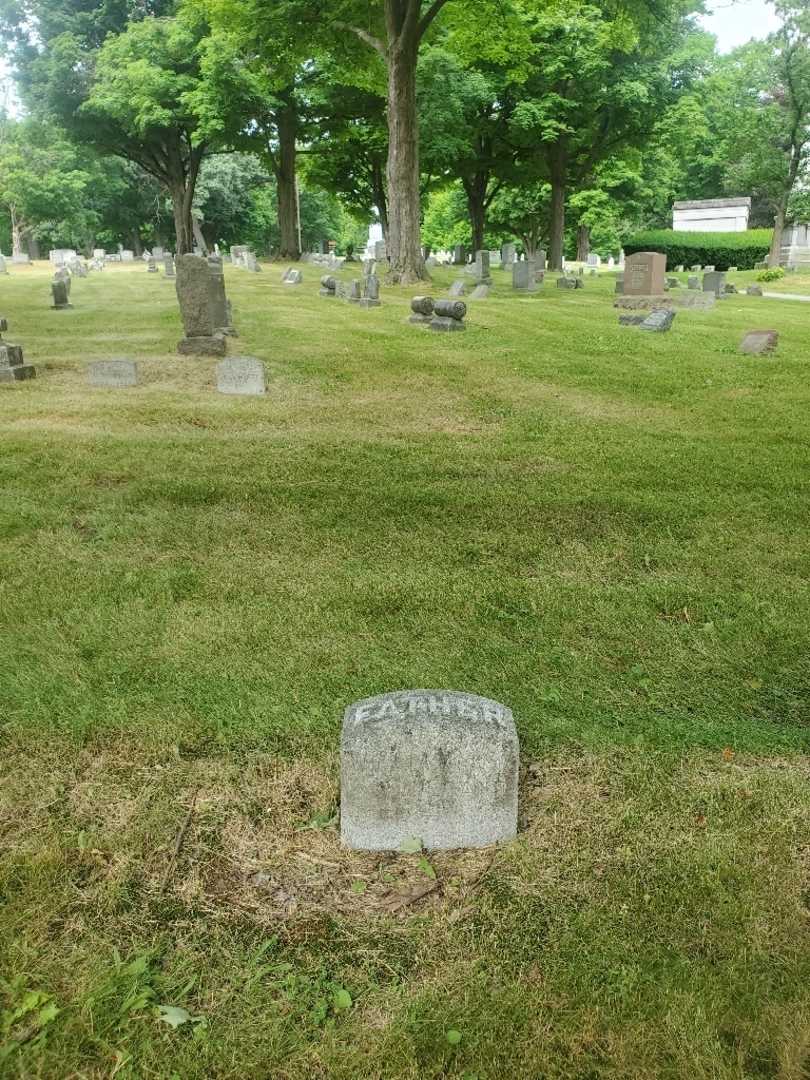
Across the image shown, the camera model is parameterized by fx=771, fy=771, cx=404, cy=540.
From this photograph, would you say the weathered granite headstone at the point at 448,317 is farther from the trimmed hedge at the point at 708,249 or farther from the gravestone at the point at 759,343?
the trimmed hedge at the point at 708,249

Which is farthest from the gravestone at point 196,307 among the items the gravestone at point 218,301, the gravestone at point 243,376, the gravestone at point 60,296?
the gravestone at point 60,296

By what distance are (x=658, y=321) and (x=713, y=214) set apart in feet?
161

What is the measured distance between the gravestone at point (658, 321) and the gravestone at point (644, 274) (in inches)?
174

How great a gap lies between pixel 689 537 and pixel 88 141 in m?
38.7

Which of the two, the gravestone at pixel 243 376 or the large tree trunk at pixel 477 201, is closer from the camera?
the gravestone at pixel 243 376

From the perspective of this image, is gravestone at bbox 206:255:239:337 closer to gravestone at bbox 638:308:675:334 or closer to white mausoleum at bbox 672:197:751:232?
gravestone at bbox 638:308:675:334

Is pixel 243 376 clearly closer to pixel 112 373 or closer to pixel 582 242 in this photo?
pixel 112 373

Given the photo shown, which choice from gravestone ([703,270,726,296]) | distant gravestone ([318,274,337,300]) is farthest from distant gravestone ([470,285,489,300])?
gravestone ([703,270,726,296])

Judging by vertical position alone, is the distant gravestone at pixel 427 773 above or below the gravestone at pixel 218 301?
below

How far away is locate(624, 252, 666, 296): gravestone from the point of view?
19828 millimetres

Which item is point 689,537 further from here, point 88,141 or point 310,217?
point 310,217

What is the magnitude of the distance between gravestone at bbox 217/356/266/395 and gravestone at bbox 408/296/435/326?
6.02m

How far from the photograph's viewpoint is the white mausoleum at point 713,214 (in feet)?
185

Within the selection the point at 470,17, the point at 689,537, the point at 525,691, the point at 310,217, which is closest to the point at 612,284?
the point at 470,17
